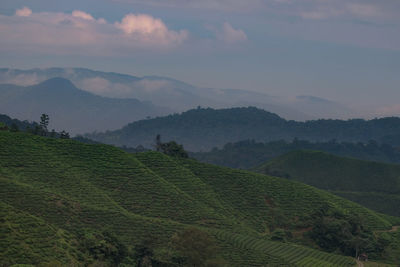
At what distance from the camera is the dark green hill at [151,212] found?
55.9 m

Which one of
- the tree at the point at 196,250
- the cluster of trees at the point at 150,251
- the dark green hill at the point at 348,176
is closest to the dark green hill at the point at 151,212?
the cluster of trees at the point at 150,251

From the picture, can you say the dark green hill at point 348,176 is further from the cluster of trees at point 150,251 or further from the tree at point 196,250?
the cluster of trees at point 150,251

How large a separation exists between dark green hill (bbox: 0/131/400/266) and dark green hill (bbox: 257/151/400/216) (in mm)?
39853

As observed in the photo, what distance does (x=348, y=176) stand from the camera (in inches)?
6102

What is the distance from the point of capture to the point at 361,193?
140875 mm

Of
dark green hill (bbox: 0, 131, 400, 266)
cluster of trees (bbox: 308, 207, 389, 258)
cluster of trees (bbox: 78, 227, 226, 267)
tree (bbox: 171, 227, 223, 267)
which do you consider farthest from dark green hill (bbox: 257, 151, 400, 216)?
cluster of trees (bbox: 78, 227, 226, 267)

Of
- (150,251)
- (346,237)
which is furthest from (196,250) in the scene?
(346,237)

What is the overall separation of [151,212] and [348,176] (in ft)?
311

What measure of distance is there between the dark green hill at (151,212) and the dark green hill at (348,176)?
39853 millimetres

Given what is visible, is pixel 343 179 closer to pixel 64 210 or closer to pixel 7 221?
pixel 64 210

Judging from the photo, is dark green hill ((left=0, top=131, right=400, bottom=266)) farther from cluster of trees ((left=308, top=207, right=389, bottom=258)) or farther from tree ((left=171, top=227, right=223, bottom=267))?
tree ((left=171, top=227, right=223, bottom=267))

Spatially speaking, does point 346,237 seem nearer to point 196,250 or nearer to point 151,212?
point 151,212

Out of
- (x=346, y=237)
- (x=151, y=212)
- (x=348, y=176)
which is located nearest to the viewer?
(x=151, y=212)

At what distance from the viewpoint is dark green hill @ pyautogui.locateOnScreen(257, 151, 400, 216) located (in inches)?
5408
